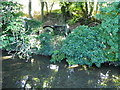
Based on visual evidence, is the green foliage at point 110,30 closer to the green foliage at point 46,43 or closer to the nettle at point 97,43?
the nettle at point 97,43

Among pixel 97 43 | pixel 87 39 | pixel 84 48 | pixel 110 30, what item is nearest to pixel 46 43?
pixel 84 48

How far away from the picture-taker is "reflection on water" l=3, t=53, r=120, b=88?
539cm

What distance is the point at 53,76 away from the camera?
6016 millimetres

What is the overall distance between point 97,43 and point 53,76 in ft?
7.49

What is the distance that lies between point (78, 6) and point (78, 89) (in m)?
6.70

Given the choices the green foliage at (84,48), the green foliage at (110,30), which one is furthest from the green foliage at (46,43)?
the green foliage at (110,30)

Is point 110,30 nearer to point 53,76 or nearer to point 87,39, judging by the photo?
point 87,39

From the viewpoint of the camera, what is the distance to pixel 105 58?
6.53 m

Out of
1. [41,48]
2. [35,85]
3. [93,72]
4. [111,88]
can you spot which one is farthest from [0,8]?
[111,88]

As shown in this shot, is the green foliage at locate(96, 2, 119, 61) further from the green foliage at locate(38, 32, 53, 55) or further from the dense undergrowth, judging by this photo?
the green foliage at locate(38, 32, 53, 55)

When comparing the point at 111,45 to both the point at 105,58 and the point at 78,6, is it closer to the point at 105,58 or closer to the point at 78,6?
the point at 105,58

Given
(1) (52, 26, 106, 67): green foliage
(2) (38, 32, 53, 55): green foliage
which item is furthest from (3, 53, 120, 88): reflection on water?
(2) (38, 32, 53, 55): green foliage

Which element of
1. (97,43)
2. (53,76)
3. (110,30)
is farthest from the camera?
(97,43)

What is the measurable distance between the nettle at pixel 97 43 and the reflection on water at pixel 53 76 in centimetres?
47
